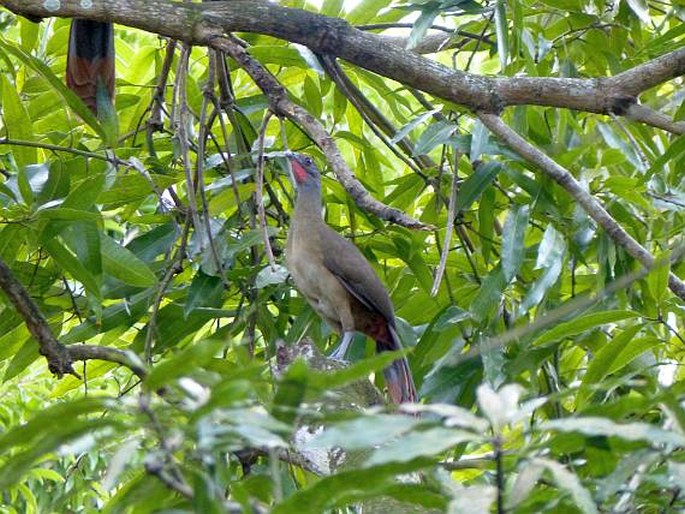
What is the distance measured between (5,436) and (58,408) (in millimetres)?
64

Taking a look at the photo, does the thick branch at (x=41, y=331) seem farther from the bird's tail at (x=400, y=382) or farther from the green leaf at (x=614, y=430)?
the green leaf at (x=614, y=430)

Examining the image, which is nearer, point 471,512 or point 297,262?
point 471,512

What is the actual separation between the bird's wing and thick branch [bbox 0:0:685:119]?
72cm

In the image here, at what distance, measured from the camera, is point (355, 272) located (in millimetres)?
3396

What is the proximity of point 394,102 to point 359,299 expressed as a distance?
0.59 m

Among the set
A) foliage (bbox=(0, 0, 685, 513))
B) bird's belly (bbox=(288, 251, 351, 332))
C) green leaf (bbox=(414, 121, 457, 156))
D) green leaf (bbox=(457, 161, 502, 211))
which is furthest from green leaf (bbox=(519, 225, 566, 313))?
bird's belly (bbox=(288, 251, 351, 332))

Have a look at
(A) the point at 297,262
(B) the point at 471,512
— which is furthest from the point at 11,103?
(B) the point at 471,512

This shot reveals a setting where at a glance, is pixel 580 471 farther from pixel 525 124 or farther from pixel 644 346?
pixel 525 124

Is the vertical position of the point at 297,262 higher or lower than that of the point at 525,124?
lower

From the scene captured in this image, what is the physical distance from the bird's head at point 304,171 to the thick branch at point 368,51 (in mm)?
587

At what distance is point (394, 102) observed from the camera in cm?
366

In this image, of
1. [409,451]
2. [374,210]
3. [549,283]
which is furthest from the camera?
[549,283]

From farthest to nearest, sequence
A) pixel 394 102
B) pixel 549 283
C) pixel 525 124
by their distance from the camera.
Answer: pixel 394 102 < pixel 525 124 < pixel 549 283

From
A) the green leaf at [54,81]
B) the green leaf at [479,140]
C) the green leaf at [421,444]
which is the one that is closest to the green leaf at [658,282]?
the green leaf at [479,140]
